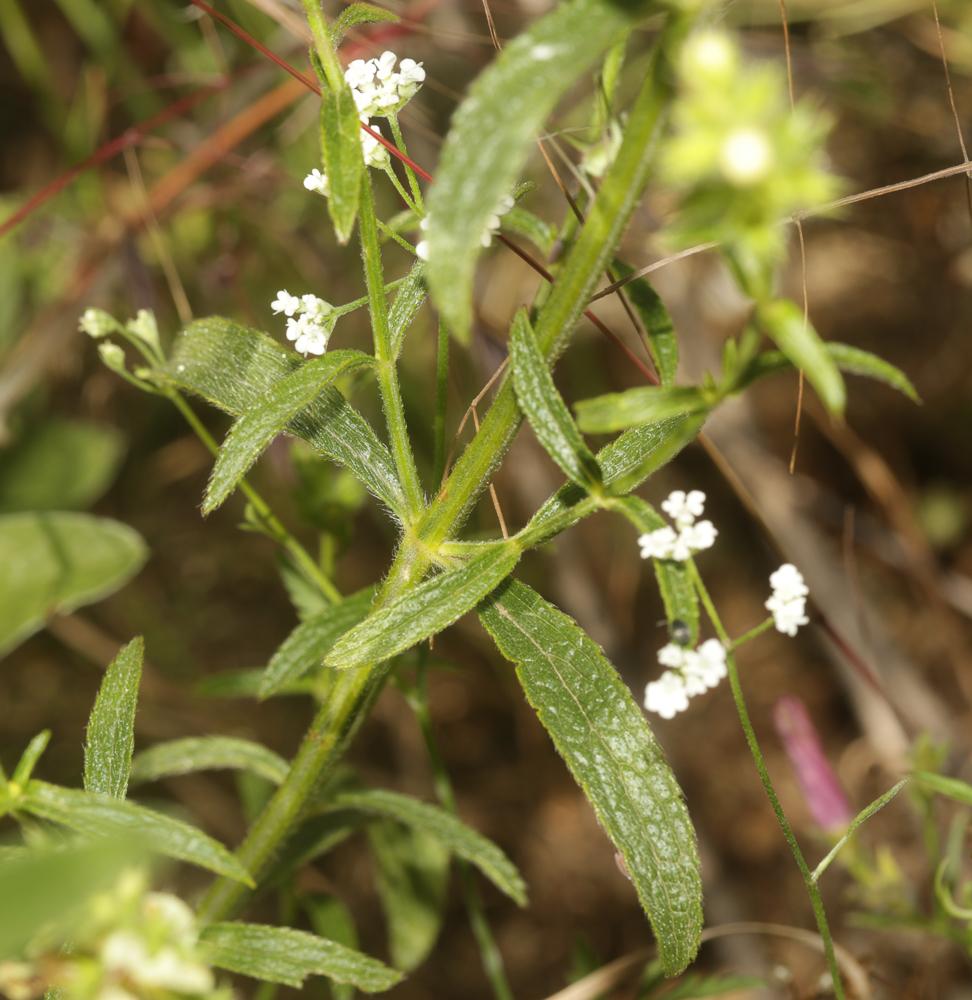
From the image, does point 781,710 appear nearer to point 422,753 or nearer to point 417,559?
point 417,559

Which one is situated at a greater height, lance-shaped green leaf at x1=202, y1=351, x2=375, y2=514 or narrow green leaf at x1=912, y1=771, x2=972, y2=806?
lance-shaped green leaf at x1=202, y1=351, x2=375, y2=514

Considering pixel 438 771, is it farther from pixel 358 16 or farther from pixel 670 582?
pixel 358 16

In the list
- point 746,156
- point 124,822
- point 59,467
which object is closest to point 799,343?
point 746,156

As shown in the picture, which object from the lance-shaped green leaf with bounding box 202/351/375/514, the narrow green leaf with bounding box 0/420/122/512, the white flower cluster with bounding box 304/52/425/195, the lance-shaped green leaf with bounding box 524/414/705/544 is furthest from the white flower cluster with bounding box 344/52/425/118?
the narrow green leaf with bounding box 0/420/122/512

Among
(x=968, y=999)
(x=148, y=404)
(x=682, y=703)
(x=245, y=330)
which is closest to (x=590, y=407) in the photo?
(x=682, y=703)

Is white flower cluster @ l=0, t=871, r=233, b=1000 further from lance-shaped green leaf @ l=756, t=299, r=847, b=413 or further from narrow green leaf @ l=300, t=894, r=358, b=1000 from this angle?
narrow green leaf @ l=300, t=894, r=358, b=1000

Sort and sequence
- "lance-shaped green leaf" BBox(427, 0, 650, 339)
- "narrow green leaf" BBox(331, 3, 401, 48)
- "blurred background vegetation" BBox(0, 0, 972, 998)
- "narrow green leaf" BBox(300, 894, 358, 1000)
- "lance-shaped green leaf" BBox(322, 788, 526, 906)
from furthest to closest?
"blurred background vegetation" BBox(0, 0, 972, 998) < "narrow green leaf" BBox(300, 894, 358, 1000) < "lance-shaped green leaf" BBox(322, 788, 526, 906) < "narrow green leaf" BBox(331, 3, 401, 48) < "lance-shaped green leaf" BBox(427, 0, 650, 339)

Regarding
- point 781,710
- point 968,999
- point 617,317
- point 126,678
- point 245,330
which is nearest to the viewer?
point 126,678
